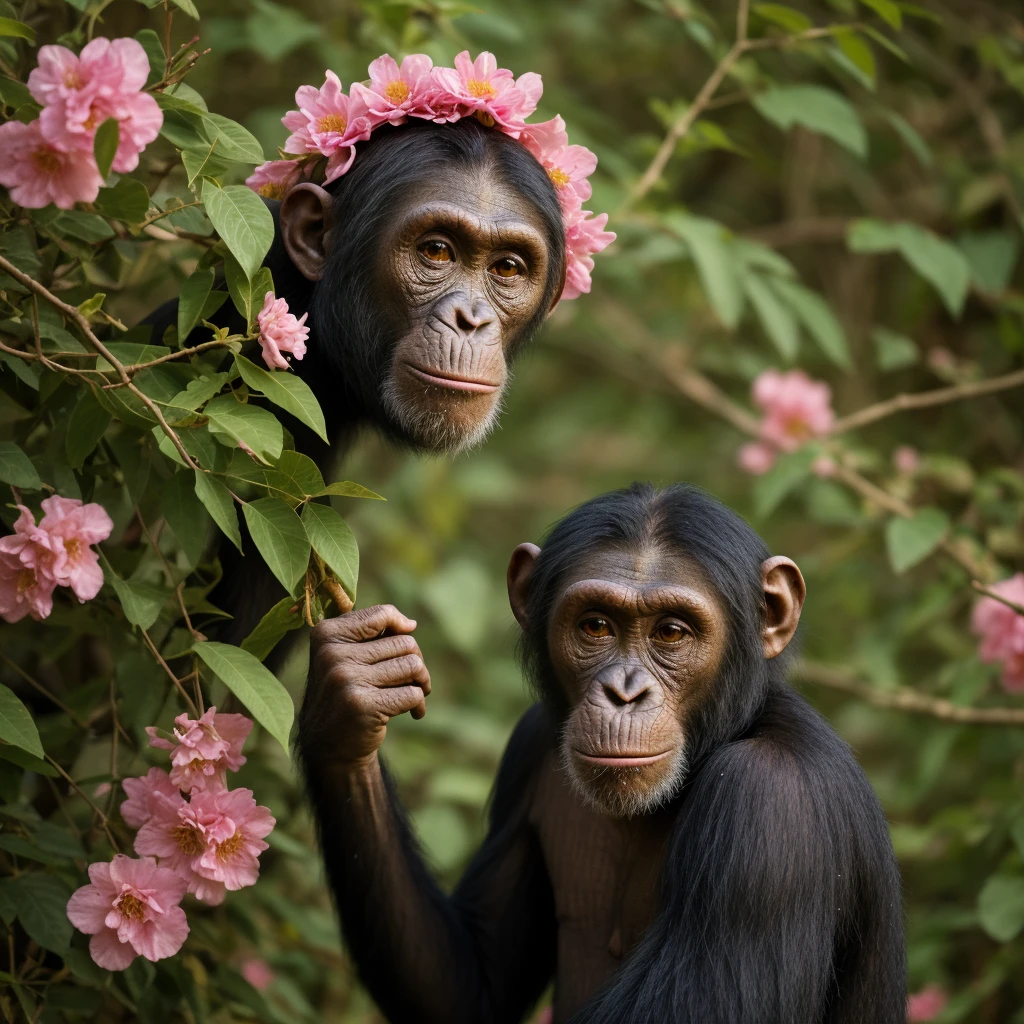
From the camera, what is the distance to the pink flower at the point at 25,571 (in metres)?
3.22

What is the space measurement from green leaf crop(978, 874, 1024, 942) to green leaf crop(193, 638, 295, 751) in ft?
9.30

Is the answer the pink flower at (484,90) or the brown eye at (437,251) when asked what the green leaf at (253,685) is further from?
the pink flower at (484,90)

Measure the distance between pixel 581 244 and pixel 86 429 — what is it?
1933 mm

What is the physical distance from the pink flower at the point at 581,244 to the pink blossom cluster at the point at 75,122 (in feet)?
6.27

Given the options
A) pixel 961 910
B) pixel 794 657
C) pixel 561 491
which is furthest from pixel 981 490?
pixel 561 491

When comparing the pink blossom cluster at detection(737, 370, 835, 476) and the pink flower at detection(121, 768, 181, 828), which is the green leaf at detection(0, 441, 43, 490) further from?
the pink blossom cluster at detection(737, 370, 835, 476)

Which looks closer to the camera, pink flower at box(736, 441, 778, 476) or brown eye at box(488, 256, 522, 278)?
brown eye at box(488, 256, 522, 278)

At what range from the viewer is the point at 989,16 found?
24.8ft

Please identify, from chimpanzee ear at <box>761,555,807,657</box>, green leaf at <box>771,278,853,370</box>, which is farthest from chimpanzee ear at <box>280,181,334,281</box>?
green leaf at <box>771,278,853,370</box>

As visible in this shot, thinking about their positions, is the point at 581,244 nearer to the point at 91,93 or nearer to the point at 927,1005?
the point at 91,93

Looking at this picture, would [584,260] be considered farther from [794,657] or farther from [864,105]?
[864,105]

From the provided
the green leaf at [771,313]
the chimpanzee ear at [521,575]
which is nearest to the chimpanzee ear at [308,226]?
the chimpanzee ear at [521,575]

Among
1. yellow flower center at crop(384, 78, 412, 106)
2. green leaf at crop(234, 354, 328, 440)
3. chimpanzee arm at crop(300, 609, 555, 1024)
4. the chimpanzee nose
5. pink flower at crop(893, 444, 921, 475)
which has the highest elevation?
yellow flower center at crop(384, 78, 412, 106)

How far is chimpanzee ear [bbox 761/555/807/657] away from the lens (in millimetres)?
3928
